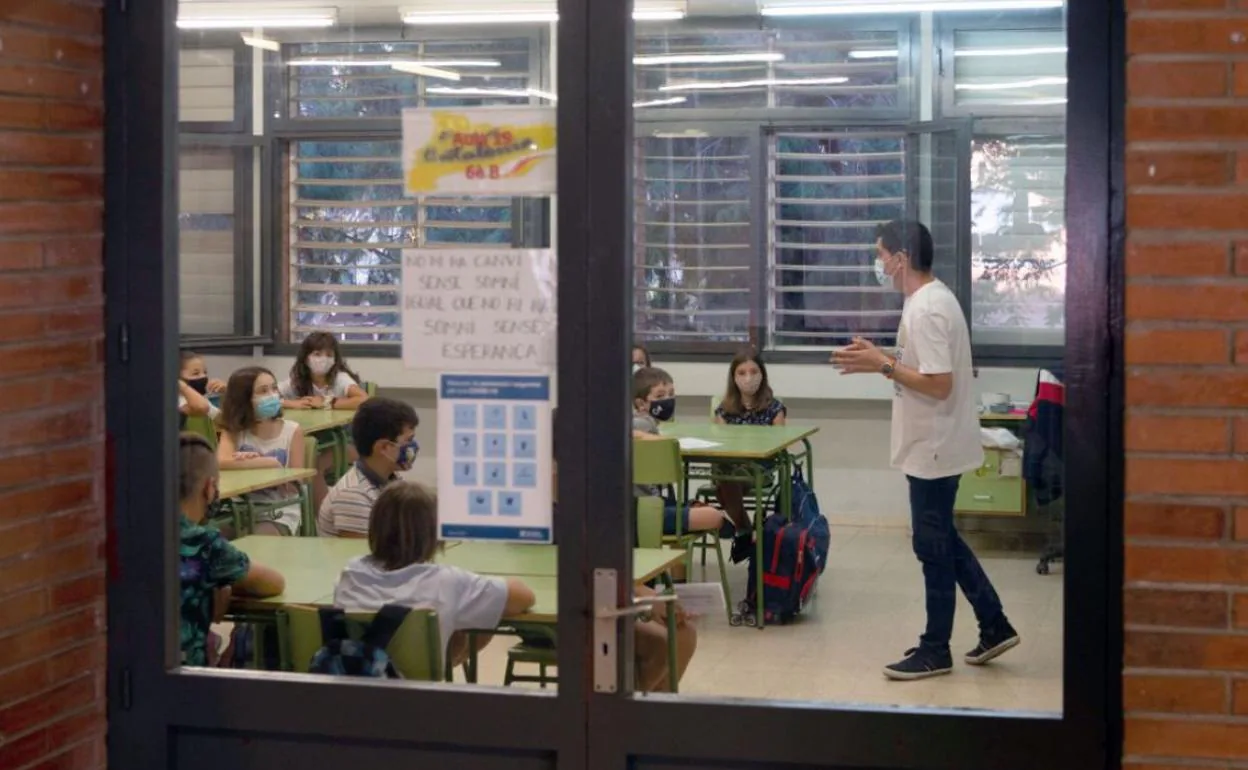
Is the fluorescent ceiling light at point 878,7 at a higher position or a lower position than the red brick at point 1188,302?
higher

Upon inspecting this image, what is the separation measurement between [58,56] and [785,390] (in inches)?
197

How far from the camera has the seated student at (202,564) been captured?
2924 millimetres

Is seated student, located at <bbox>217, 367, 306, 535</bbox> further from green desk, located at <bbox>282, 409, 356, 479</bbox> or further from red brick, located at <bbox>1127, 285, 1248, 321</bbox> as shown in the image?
red brick, located at <bbox>1127, 285, 1248, 321</bbox>

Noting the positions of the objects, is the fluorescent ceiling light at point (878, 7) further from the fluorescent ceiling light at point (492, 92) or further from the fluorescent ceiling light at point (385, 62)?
the fluorescent ceiling light at point (492, 92)

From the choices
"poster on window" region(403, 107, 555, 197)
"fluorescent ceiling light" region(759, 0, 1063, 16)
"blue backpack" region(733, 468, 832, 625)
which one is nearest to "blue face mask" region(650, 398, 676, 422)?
"poster on window" region(403, 107, 555, 197)

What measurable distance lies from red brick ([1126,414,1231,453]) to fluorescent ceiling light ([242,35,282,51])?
6.61 feet

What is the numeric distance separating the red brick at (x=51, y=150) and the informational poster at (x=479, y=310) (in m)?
0.57

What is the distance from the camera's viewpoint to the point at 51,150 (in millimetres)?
2672

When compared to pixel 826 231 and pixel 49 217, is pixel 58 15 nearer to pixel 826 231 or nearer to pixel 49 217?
pixel 49 217

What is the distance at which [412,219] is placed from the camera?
277cm

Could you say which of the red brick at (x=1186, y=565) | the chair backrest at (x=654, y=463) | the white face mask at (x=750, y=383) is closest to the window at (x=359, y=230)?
the chair backrest at (x=654, y=463)

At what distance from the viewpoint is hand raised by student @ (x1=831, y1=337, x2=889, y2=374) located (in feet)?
16.5

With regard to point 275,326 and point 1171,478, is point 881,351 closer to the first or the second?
point 275,326

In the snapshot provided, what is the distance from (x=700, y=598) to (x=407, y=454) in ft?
4.05
